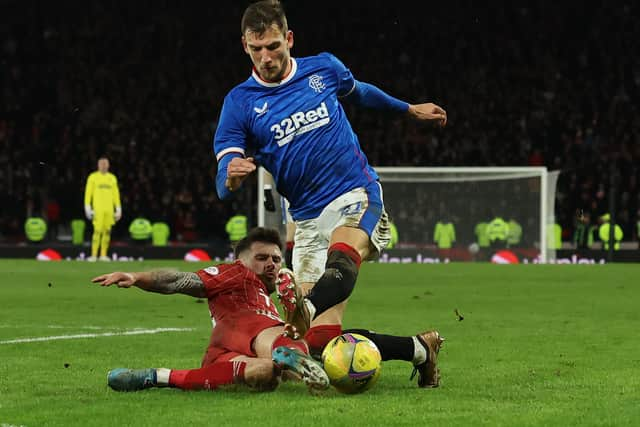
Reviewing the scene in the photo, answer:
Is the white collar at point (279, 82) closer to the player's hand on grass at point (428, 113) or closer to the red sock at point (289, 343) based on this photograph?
the player's hand on grass at point (428, 113)

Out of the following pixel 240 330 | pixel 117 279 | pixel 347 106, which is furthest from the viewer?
pixel 347 106

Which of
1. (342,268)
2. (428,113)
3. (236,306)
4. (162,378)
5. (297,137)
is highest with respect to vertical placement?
(428,113)

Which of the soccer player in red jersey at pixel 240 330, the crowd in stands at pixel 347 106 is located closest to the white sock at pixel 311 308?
the soccer player in red jersey at pixel 240 330

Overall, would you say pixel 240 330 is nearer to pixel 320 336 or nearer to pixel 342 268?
pixel 320 336

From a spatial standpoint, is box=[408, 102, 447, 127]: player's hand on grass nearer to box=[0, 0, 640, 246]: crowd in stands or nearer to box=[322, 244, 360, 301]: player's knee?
box=[322, 244, 360, 301]: player's knee

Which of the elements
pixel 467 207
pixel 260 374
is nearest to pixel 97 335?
pixel 260 374

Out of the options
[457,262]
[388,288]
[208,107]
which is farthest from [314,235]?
[208,107]

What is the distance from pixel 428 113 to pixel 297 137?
2.95 ft

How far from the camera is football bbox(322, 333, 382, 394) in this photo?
537 centimetres

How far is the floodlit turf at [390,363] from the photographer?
4.82 m

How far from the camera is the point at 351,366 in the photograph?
211 inches

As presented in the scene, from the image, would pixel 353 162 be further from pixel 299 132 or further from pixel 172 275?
pixel 172 275

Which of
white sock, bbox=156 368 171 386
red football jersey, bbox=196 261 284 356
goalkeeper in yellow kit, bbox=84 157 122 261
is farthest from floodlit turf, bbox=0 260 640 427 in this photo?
goalkeeper in yellow kit, bbox=84 157 122 261

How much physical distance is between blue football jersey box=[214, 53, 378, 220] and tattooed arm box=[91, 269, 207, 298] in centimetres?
69
